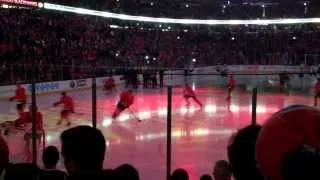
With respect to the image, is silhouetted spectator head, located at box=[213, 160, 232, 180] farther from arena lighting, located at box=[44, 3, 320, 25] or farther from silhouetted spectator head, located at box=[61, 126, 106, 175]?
arena lighting, located at box=[44, 3, 320, 25]

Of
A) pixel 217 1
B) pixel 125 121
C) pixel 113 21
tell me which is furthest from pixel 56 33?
pixel 217 1

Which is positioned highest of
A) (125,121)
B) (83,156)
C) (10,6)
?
(10,6)

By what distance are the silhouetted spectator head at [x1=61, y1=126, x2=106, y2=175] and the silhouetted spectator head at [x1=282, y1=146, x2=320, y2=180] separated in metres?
0.67

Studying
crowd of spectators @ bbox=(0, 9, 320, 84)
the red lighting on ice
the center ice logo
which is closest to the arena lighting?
crowd of spectators @ bbox=(0, 9, 320, 84)

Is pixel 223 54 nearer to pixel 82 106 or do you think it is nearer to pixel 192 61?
pixel 192 61

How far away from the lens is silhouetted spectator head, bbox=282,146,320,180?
1.12m

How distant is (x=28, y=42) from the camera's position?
24.8 m

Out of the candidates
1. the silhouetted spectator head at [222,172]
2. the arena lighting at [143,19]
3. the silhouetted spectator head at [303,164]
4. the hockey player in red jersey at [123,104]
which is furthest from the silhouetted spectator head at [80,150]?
the arena lighting at [143,19]

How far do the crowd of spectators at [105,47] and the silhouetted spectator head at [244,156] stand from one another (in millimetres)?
10740

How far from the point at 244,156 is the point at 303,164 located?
10.1 inches

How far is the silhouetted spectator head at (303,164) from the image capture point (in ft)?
3.67

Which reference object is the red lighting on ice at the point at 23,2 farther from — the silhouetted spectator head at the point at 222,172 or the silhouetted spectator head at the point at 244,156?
the silhouetted spectator head at the point at 244,156

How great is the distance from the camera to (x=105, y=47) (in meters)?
33.4

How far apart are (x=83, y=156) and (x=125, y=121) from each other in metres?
13.9
